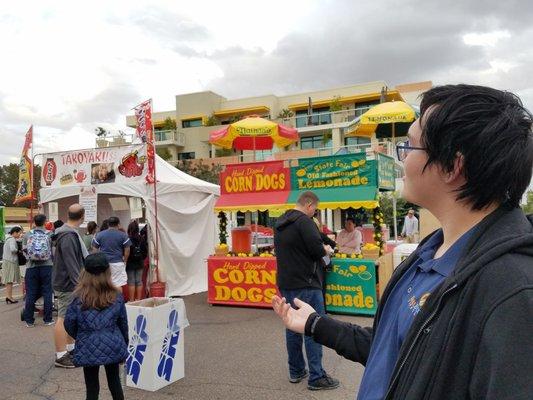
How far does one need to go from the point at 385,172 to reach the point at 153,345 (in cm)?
529

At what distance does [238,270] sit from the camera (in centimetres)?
821

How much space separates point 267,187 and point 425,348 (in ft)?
24.8

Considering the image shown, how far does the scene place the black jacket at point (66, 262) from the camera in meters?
5.60

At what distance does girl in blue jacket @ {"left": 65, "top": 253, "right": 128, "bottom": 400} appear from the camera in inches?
136

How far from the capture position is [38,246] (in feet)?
22.5

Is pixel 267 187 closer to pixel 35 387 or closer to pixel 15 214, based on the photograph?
pixel 35 387

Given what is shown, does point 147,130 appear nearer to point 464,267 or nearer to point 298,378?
point 298,378

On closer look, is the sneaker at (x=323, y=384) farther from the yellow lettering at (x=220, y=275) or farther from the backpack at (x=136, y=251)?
the backpack at (x=136, y=251)

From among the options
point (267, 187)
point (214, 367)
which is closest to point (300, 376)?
point (214, 367)

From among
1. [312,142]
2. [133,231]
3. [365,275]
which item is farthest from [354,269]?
[312,142]

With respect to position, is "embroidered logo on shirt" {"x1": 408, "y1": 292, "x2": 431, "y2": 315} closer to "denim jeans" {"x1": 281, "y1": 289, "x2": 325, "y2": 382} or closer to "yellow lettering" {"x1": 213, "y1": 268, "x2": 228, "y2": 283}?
"denim jeans" {"x1": 281, "y1": 289, "x2": 325, "y2": 382}

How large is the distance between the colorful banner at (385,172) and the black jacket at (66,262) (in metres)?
4.94

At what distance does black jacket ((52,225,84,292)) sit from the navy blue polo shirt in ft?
16.6

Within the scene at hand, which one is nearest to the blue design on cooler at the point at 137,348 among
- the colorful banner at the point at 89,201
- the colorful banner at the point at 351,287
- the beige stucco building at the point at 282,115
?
the colorful banner at the point at 351,287
